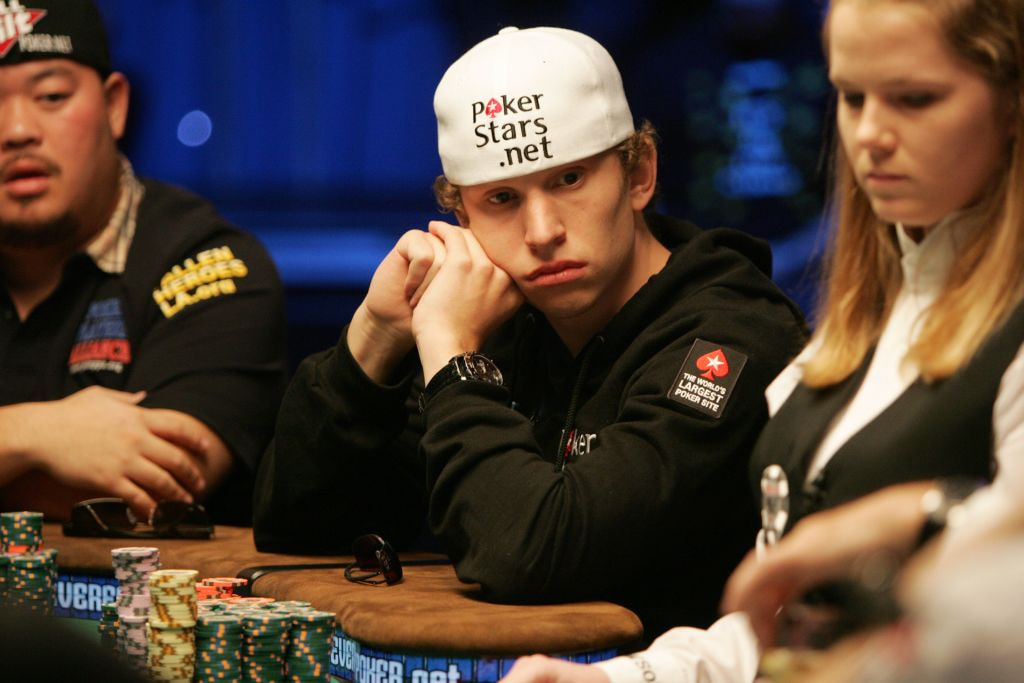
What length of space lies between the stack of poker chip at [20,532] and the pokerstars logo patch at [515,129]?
1032mm

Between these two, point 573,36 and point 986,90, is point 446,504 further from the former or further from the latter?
point 986,90

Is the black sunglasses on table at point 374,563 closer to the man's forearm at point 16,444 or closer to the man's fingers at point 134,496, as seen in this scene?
the man's fingers at point 134,496

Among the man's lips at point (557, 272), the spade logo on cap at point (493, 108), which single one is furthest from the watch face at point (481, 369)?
the spade logo on cap at point (493, 108)

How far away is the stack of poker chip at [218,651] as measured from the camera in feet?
6.66

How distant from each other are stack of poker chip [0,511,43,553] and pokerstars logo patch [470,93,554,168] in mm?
1032

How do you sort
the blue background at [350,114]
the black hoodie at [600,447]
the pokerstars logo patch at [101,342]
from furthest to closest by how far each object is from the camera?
the blue background at [350,114] < the pokerstars logo patch at [101,342] < the black hoodie at [600,447]

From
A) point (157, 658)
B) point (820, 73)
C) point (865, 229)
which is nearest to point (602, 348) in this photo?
point (865, 229)

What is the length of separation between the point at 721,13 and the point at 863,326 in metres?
2.47

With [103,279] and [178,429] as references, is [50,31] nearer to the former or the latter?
[103,279]

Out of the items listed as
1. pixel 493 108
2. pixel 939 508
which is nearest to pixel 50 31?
pixel 493 108

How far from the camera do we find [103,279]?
3691 millimetres

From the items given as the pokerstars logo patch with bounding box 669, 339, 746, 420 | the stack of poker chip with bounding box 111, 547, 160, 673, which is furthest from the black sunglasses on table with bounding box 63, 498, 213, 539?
the pokerstars logo patch with bounding box 669, 339, 746, 420

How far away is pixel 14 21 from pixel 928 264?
2.59 m

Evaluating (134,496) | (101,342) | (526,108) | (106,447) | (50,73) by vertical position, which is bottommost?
(134,496)
